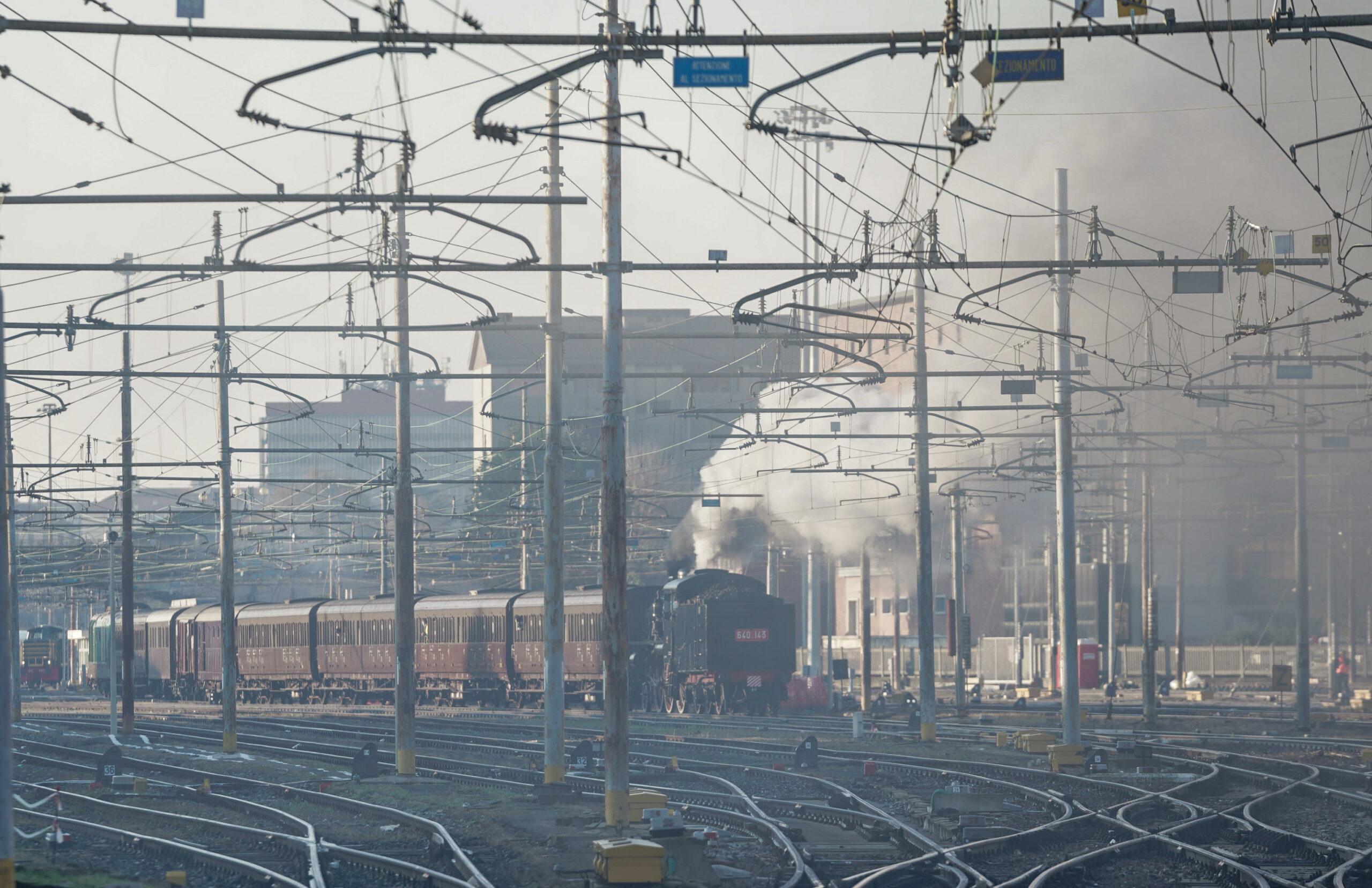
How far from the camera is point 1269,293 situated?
195 feet

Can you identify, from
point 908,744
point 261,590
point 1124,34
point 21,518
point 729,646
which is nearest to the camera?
point 1124,34

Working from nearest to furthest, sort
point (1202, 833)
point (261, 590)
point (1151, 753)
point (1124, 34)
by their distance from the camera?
point (1124, 34) → point (1202, 833) → point (1151, 753) → point (261, 590)

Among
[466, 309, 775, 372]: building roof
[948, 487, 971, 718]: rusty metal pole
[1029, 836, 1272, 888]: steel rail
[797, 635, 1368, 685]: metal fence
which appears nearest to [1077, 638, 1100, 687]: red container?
[948, 487, 971, 718]: rusty metal pole

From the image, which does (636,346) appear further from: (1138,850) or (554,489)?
(1138,850)

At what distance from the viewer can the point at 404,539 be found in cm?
2734

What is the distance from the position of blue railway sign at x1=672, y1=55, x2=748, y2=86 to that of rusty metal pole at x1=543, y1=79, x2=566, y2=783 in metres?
9.81

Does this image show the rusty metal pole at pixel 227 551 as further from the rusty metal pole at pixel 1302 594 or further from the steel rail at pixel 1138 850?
the rusty metal pole at pixel 1302 594

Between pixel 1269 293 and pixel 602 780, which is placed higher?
pixel 1269 293

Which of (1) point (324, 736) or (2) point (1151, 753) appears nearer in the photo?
(2) point (1151, 753)

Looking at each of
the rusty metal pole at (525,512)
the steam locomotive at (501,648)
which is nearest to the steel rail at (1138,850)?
the steam locomotive at (501,648)

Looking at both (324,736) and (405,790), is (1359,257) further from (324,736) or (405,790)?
(405,790)

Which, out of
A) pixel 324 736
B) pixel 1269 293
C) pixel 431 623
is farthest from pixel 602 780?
pixel 1269 293

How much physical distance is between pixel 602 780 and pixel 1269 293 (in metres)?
41.1

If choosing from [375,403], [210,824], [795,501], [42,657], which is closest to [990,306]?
[210,824]
